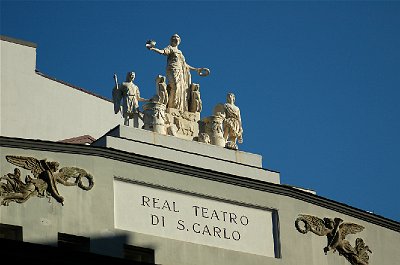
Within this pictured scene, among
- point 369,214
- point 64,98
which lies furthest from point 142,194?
point 64,98

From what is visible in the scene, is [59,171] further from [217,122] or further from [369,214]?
[369,214]

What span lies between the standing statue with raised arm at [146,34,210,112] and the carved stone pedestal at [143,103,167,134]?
0.99 m

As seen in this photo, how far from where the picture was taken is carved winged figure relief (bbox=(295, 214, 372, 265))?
2514 inches

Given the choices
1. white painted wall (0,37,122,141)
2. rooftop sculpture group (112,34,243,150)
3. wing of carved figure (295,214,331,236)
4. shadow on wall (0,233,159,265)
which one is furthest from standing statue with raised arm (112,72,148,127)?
white painted wall (0,37,122,141)

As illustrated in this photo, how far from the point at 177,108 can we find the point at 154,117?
139 centimetres

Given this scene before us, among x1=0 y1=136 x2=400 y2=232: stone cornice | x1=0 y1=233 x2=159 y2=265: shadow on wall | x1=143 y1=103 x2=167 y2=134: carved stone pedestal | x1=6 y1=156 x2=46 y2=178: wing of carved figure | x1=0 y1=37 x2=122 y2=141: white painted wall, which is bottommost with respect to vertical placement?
x1=0 y1=233 x2=159 y2=265: shadow on wall

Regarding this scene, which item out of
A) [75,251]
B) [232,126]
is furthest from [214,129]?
[75,251]

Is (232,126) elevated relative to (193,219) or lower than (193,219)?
elevated

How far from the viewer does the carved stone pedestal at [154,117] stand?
62.7m

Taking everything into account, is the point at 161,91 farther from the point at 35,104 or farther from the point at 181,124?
the point at 35,104

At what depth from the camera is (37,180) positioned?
195 ft

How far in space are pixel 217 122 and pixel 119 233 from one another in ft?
20.0

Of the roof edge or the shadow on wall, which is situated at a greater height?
the roof edge

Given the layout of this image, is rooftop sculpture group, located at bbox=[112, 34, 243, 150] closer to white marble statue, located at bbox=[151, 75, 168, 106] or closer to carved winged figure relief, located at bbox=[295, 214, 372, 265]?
white marble statue, located at bbox=[151, 75, 168, 106]
